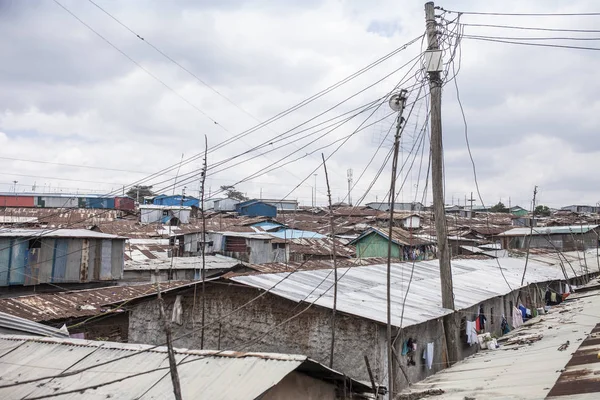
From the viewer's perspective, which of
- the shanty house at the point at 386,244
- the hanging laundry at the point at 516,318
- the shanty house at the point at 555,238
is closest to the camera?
the hanging laundry at the point at 516,318

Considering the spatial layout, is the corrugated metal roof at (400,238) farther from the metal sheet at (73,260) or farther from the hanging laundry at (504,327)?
the metal sheet at (73,260)

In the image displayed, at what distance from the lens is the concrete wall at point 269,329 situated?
932 cm

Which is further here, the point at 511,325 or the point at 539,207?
the point at 539,207

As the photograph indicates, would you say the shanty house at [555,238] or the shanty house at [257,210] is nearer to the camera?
the shanty house at [555,238]

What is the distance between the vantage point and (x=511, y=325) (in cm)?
1714

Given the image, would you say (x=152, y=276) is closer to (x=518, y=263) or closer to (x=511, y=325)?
(x=511, y=325)

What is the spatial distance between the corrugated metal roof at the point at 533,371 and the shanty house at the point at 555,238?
83.9ft

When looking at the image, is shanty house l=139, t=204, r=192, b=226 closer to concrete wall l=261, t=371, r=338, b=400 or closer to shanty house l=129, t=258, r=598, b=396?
shanty house l=129, t=258, r=598, b=396

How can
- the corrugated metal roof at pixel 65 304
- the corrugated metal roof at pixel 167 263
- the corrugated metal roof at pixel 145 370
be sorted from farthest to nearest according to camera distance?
the corrugated metal roof at pixel 167 263 < the corrugated metal roof at pixel 65 304 < the corrugated metal roof at pixel 145 370

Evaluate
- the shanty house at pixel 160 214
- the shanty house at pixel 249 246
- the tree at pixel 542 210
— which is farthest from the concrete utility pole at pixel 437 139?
the tree at pixel 542 210

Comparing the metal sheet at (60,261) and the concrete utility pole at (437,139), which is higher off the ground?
the concrete utility pole at (437,139)

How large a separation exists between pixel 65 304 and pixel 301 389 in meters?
10.2

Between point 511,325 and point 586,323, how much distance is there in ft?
24.2

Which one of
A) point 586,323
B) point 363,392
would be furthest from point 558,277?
point 363,392
